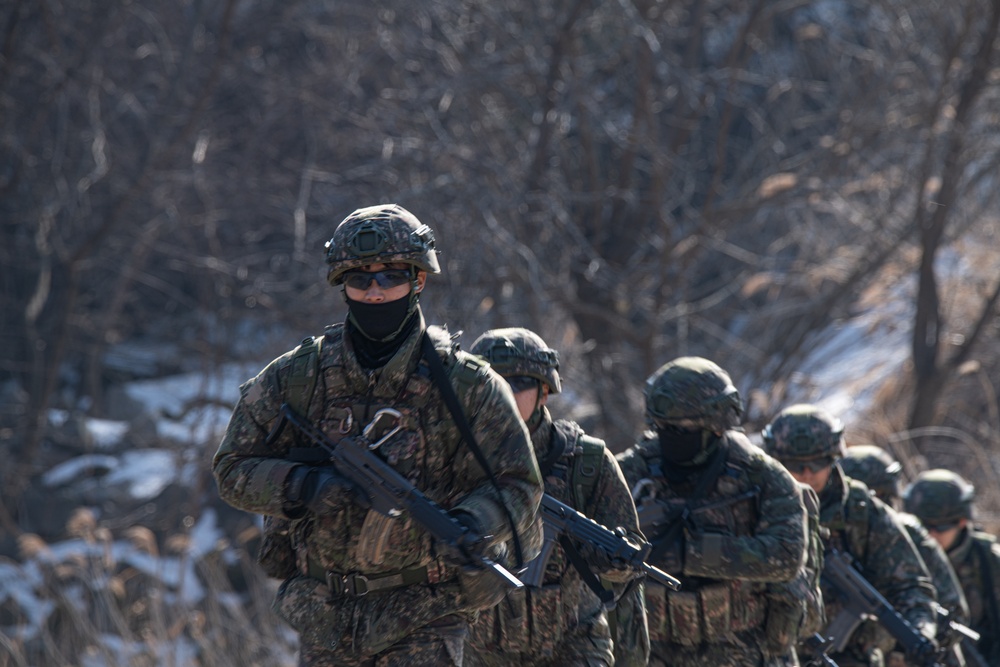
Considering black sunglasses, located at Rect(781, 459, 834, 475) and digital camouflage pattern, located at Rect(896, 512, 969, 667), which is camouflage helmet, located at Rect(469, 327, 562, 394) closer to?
black sunglasses, located at Rect(781, 459, 834, 475)

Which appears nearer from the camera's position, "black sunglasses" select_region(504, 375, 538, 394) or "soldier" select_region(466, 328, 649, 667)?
"soldier" select_region(466, 328, 649, 667)

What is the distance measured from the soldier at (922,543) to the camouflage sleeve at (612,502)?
2.30m

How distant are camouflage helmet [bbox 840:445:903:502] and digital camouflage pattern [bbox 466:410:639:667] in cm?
273

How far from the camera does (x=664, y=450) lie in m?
5.35

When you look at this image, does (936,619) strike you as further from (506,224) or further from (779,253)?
(779,253)

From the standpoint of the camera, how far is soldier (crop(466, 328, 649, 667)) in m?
4.69

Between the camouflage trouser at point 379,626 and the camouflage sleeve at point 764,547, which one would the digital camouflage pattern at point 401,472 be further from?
the camouflage sleeve at point 764,547

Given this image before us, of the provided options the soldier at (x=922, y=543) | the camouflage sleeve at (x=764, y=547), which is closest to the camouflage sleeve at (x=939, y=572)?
the soldier at (x=922, y=543)

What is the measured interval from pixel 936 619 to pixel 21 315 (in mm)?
9803

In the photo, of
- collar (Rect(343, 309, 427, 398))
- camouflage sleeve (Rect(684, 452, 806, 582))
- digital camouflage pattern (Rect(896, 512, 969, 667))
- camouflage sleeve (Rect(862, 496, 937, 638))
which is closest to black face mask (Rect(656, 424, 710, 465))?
camouflage sleeve (Rect(684, 452, 806, 582))

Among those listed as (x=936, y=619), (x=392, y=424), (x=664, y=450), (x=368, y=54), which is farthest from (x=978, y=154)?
(x=392, y=424)

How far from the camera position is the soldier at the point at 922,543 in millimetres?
6789

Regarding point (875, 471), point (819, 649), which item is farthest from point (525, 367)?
point (875, 471)

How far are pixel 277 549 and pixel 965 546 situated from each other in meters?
5.03
